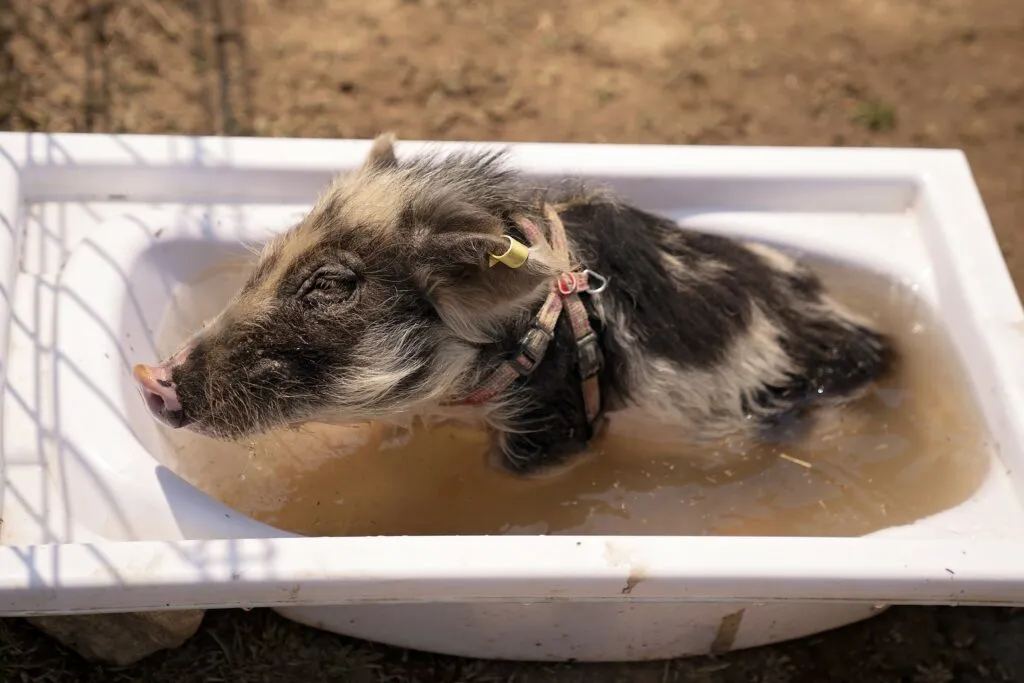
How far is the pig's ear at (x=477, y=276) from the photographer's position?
2.06 m

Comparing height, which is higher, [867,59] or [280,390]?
[867,59]

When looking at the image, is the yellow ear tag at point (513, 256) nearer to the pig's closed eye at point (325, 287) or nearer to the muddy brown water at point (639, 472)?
the pig's closed eye at point (325, 287)

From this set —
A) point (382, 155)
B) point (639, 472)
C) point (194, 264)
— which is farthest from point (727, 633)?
point (194, 264)

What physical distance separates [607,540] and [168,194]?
67.8 inches

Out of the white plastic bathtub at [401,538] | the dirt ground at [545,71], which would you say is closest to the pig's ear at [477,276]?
the white plastic bathtub at [401,538]

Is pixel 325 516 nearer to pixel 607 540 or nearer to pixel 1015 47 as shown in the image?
pixel 607 540

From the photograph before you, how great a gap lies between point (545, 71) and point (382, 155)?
2.25 m

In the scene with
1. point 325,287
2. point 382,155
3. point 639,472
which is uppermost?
point 382,155

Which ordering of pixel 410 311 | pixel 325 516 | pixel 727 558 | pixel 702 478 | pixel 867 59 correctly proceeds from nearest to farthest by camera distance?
pixel 727 558 → pixel 410 311 → pixel 325 516 → pixel 702 478 → pixel 867 59

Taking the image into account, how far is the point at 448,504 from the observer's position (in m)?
2.81

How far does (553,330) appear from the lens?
238 cm

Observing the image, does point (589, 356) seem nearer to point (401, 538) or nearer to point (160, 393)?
point (401, 538)

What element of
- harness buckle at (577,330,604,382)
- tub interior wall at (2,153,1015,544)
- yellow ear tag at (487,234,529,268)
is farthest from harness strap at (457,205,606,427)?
tub interior wall at (2,153,1015,544)

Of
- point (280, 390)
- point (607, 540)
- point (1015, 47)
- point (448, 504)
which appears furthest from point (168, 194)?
point (1015, 47)
